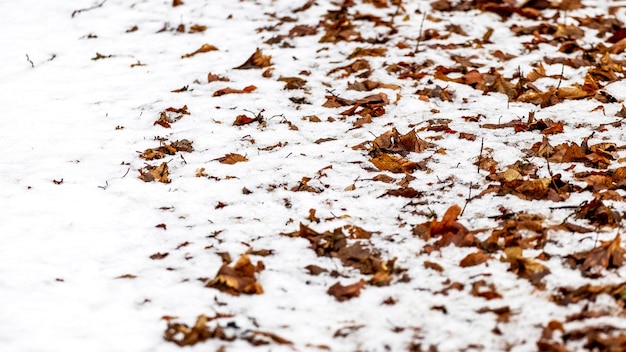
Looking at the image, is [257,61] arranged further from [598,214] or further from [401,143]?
[598,214]

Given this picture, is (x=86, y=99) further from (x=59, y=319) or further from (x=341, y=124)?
(x=59, y=319)

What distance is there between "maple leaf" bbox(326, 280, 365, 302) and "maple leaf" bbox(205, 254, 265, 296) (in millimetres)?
373

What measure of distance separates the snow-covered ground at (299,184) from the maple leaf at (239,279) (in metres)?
0.02

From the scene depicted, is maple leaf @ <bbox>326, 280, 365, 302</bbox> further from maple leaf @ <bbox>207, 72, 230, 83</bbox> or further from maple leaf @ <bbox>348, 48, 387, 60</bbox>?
maple leaf @ <bbox>348, 48, 387, 60</bbox>

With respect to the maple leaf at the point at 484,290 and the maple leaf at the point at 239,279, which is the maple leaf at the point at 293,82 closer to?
the maple leaf at the point at 239,279

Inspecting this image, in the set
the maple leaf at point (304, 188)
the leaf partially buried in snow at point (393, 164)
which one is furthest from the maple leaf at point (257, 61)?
the maple leaf at point (304, 188)

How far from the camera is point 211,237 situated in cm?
351

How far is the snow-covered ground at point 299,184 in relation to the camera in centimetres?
281

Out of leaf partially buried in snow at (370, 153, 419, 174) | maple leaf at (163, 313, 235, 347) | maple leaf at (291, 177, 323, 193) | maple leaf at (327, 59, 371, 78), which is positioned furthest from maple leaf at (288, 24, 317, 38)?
maple leaf at (163, 313, 235, 347)

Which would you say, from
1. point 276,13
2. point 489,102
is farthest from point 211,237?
point 276,13

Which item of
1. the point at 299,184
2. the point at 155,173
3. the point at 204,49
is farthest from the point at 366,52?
the point at 155,173

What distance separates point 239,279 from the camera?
3084mm

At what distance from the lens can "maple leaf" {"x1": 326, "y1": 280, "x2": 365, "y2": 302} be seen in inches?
117

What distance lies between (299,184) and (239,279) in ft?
3.57
